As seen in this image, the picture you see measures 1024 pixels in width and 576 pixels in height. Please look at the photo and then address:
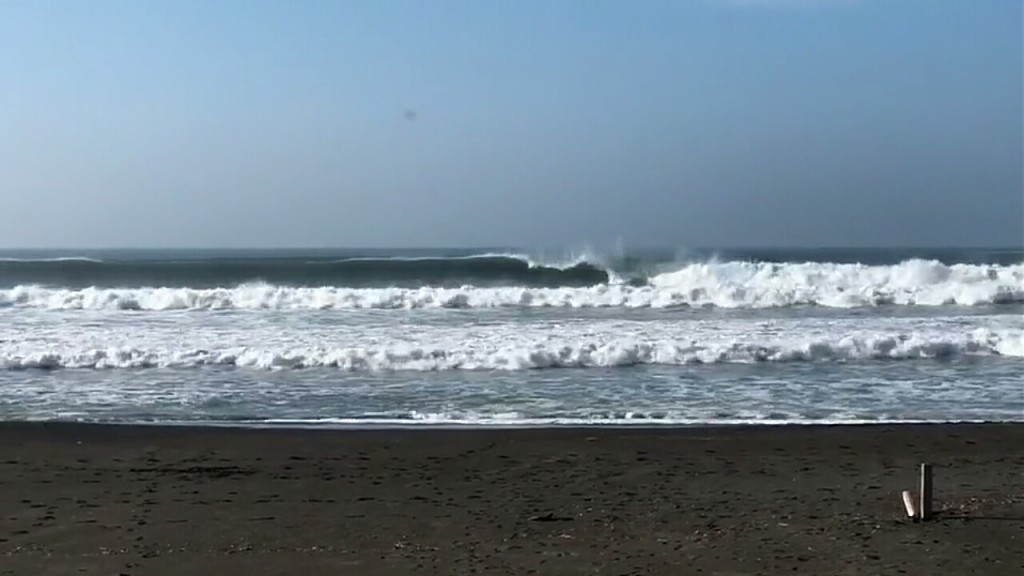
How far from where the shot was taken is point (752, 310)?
22.3m

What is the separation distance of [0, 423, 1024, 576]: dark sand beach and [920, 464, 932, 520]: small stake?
4.3 inches

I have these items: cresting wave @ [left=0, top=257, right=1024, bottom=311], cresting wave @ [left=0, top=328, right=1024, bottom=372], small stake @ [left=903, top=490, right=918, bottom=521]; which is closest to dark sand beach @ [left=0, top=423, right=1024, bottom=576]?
small stake @ [left=903, top=490, right=918, bottom=521]

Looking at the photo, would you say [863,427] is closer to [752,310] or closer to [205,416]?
Answer: [205,416]

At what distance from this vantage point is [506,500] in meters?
6.82

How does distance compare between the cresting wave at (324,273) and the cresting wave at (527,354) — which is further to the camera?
the cresting wave at (324,273)

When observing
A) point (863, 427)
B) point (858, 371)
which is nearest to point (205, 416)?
point (863, 427)

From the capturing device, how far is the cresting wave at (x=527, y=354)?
45.1 feet

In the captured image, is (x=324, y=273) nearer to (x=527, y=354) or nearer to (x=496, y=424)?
(x=527, y=354)

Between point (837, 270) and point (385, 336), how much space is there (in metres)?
18.6

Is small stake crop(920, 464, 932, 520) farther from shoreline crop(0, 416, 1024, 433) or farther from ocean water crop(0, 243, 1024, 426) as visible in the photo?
ocean water crop(0, 243, 1024, 426)

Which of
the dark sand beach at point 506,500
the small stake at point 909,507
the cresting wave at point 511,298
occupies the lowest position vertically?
the dark sand beach at point 506,500

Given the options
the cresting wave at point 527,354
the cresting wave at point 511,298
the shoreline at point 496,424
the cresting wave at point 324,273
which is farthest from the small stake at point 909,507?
the cresting wave at point 324,273

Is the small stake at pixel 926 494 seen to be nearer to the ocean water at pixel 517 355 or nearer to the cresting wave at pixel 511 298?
the ocean water at pixel 517 355

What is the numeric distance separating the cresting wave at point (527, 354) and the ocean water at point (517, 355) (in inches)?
1.5
